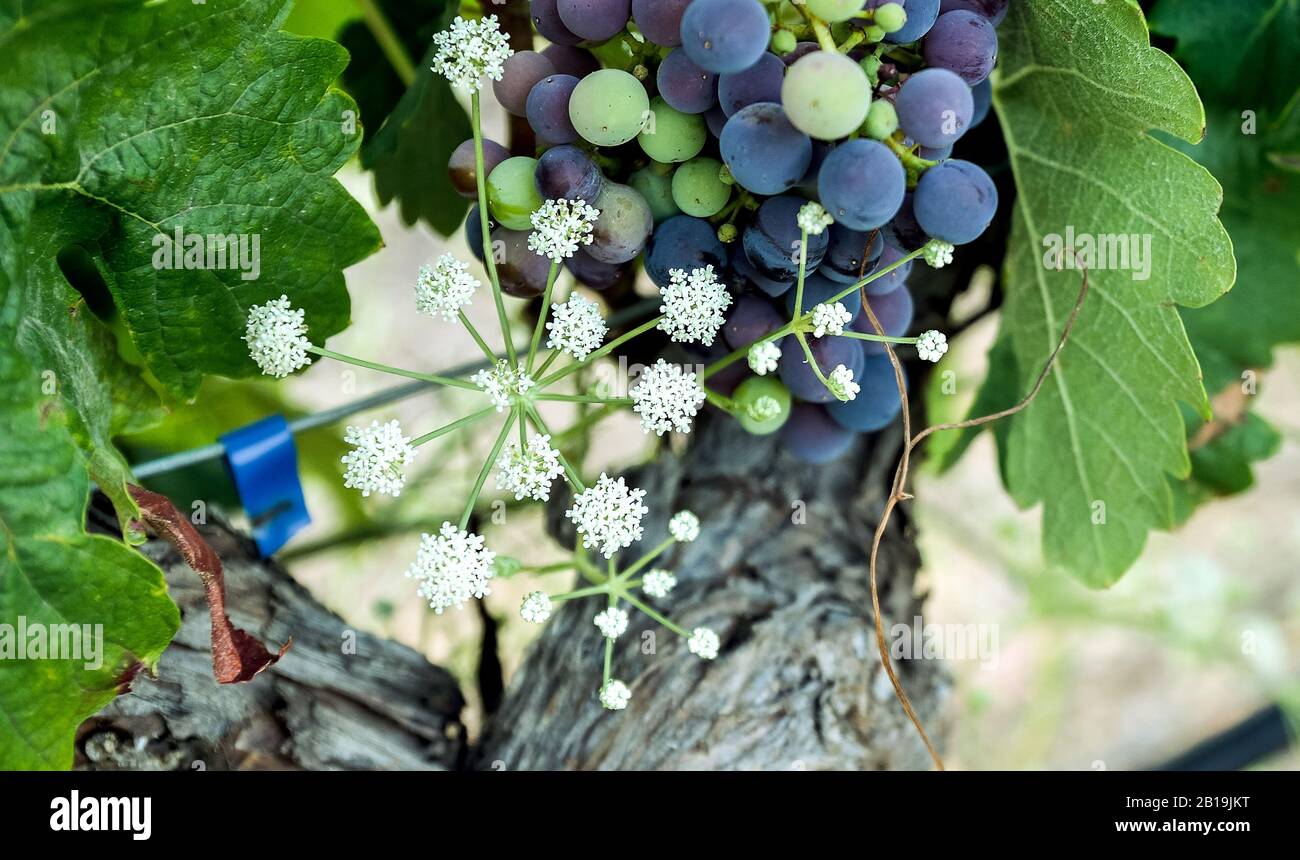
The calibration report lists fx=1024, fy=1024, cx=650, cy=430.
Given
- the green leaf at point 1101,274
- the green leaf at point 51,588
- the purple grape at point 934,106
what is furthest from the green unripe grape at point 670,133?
the green leaf at point 51,588

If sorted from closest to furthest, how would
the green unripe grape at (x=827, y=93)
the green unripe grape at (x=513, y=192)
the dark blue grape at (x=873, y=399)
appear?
1. the green unripe grape at (x=827, y=93)
2. the green unripe grape at (x=513, y=192)
3. the dark blue grape at (x=873, y=399)

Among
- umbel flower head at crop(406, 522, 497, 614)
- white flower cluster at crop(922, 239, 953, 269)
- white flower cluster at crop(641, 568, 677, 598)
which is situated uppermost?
white flower cluster at crop(922, 239, 953, 269)

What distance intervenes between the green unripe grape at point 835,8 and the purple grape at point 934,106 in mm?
46

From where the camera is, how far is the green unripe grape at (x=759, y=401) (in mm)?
584

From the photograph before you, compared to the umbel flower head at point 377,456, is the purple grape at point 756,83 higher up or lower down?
higher up

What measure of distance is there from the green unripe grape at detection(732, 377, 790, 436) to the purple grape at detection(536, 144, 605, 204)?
0.15 meters

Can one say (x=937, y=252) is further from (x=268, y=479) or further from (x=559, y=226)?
(x=268, y=479)

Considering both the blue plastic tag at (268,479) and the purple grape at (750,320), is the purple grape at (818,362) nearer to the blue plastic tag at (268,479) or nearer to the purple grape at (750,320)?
the purple grape at (750,320)

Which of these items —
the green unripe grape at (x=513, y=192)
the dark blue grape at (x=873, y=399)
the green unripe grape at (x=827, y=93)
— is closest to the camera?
the green unripe grape at (x=827, y=93)

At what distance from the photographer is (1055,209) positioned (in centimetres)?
63

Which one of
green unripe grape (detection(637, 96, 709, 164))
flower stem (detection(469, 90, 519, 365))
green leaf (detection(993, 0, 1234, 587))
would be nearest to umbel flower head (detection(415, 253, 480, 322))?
flower stem (detection(469, 90, 519, 365))

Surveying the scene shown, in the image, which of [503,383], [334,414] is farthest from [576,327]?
[334,414]

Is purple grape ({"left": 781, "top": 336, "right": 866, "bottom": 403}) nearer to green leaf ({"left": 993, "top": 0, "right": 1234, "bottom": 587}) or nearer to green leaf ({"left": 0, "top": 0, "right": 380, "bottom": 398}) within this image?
green leaf ({"left": 993, "top": 0, "right": 1234, "bottom": 587})

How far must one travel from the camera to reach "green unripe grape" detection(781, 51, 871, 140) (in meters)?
0.44
